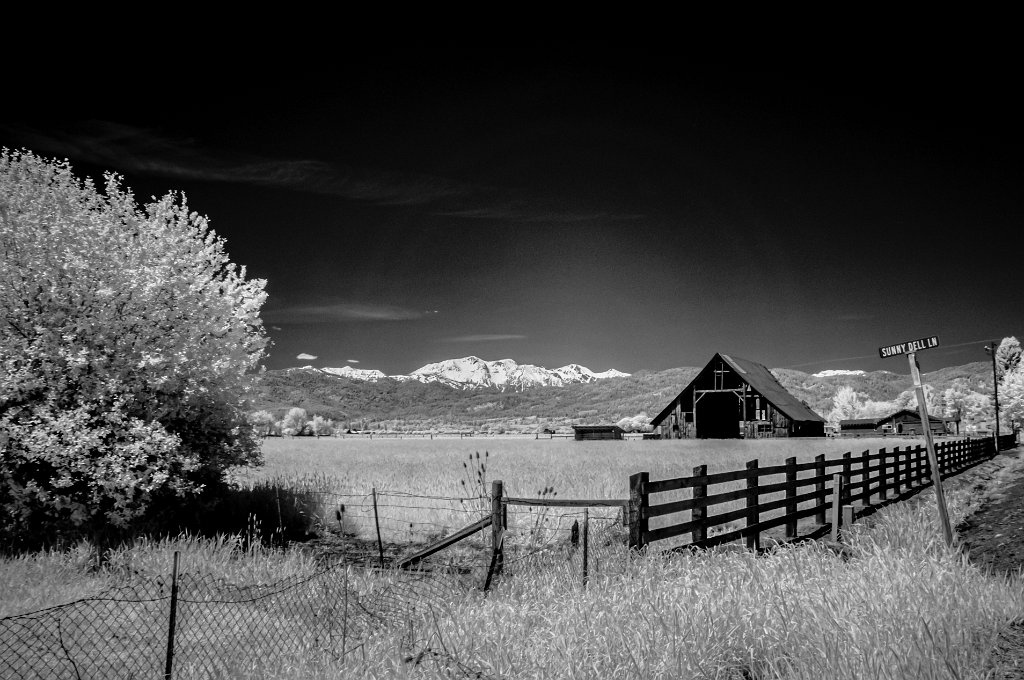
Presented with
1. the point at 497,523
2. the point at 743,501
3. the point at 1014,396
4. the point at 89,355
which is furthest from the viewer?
the point at 1014,396

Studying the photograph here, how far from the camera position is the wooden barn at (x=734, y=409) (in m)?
57.3

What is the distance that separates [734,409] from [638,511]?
5639cm

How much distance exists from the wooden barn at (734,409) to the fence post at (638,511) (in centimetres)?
5134

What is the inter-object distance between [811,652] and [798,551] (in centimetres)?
304

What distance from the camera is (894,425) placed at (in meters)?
78.8

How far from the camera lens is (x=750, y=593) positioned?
6277 millimetres

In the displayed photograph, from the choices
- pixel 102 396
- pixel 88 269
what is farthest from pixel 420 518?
pixel 88 269

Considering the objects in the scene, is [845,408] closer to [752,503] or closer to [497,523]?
[752,503]

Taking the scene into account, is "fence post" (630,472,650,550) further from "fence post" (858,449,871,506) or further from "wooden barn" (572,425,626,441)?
"wooden barn" (572,425,626,441)

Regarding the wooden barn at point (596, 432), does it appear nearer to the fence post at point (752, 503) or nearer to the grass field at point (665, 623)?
the fence post at point (752, 503)

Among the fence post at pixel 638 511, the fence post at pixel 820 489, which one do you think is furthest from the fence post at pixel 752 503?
the fence post at pixel 820 489

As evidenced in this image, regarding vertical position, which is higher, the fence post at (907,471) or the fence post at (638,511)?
the fence post at (638,511)

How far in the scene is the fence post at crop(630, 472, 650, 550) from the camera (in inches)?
335

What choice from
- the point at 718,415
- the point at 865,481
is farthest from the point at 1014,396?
the point at 865,481
